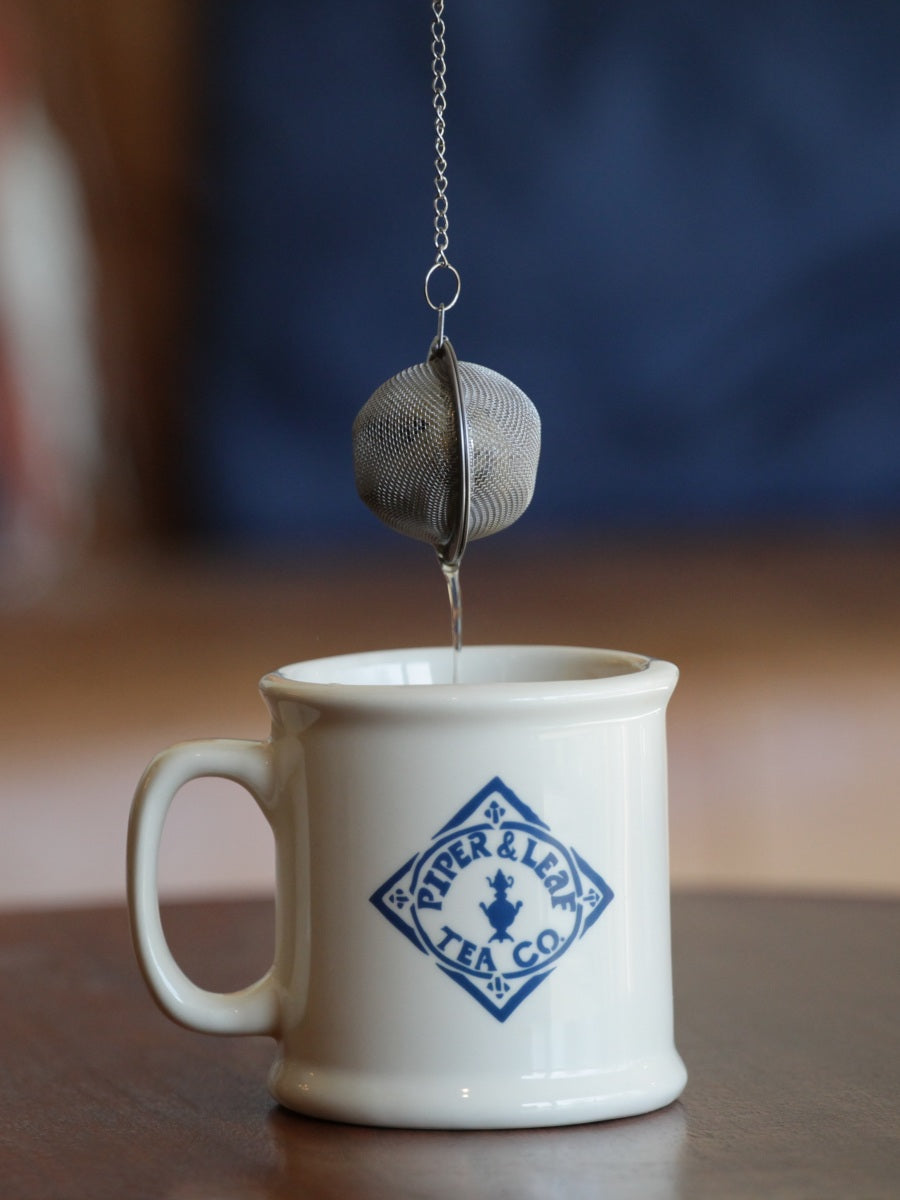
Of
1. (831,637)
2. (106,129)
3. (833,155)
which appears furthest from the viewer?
(106,129)

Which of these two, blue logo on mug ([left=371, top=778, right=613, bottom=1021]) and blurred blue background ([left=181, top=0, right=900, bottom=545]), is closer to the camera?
blue logo on mug ([left=371, top=778, right=613, bottom=1021])

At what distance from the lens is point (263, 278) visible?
1905mm

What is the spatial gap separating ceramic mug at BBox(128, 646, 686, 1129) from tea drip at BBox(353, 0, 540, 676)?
146 mm

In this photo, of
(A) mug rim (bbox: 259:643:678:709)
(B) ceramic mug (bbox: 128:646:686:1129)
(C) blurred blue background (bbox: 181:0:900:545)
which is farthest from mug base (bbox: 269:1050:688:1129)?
(C) blurred blue background (bbox: 181:0:900:545)

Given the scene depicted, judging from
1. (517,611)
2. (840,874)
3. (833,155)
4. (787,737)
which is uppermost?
(833,155)

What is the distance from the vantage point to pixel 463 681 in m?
0.59

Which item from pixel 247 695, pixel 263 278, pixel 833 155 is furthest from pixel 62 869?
pixel 833 155

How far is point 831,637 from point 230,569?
0.60 m

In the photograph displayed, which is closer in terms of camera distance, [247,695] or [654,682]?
[654,682]

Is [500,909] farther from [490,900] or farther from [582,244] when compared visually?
[582,244]

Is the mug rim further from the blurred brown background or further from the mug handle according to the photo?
the blurred brown background

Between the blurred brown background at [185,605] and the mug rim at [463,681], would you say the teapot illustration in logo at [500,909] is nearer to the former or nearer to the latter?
the mug rim at [463,681]

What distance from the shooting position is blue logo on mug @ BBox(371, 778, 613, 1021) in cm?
48

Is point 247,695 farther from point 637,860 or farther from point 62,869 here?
point 637,860
